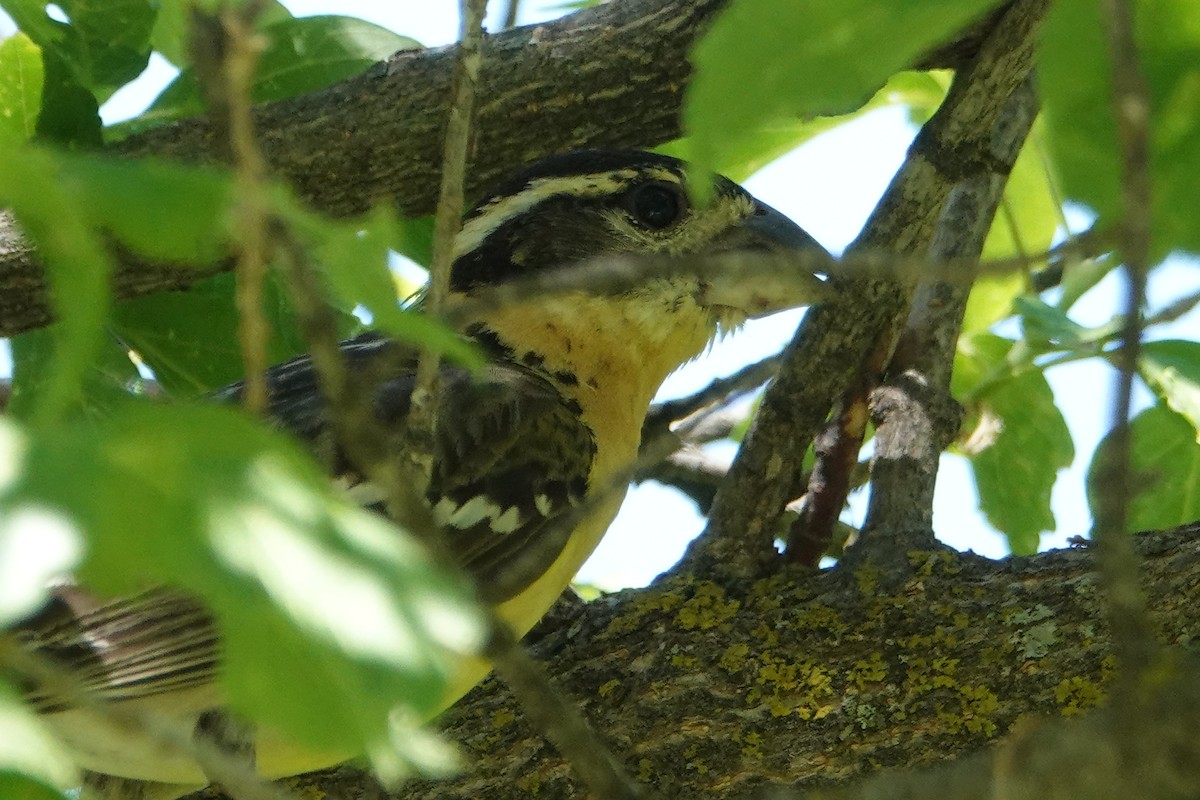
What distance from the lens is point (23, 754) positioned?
1197 millimetres

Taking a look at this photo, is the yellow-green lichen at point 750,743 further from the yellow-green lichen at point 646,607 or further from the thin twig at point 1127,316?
the thin twig at point 1127,316

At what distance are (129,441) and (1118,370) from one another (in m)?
0.90

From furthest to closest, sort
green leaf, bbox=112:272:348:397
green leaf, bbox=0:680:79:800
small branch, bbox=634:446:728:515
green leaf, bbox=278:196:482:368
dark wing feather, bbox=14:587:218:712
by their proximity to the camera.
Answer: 1. small branch, bbox=634:446:728:515
2. green leaf, bbox=112:272:348:397
3. dark wing feather, bbox=14:587:218:712
4. green leaf, bbox=278:196:482:368
5. green leaf, bbox=0:680:79:800

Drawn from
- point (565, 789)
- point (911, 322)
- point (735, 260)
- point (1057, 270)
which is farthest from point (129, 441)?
point (1057, 270)

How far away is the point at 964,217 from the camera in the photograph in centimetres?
428

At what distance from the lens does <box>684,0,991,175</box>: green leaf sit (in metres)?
1.34

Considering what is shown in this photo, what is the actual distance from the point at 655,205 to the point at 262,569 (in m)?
3.38

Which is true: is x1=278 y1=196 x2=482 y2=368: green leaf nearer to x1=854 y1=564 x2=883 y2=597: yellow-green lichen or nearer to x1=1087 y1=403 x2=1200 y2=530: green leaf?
x1=854 y1=564 x2=883 y2=597: yellow-green lichen

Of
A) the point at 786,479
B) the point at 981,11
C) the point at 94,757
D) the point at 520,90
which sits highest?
the point at 520,90

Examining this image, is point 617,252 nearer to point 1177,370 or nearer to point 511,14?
point 511,14

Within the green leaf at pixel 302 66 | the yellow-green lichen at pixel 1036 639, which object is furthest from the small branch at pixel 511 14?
the yellow-green lichen at pixel 1036 639

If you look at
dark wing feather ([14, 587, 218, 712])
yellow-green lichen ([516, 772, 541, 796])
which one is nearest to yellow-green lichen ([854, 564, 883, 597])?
yellow-green lichen ([516, 772, 541, 796])

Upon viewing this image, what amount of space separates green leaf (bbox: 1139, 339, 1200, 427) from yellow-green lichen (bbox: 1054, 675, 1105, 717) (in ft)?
2.28

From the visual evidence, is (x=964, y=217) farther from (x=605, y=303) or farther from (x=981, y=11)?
(x=981, y=11)
